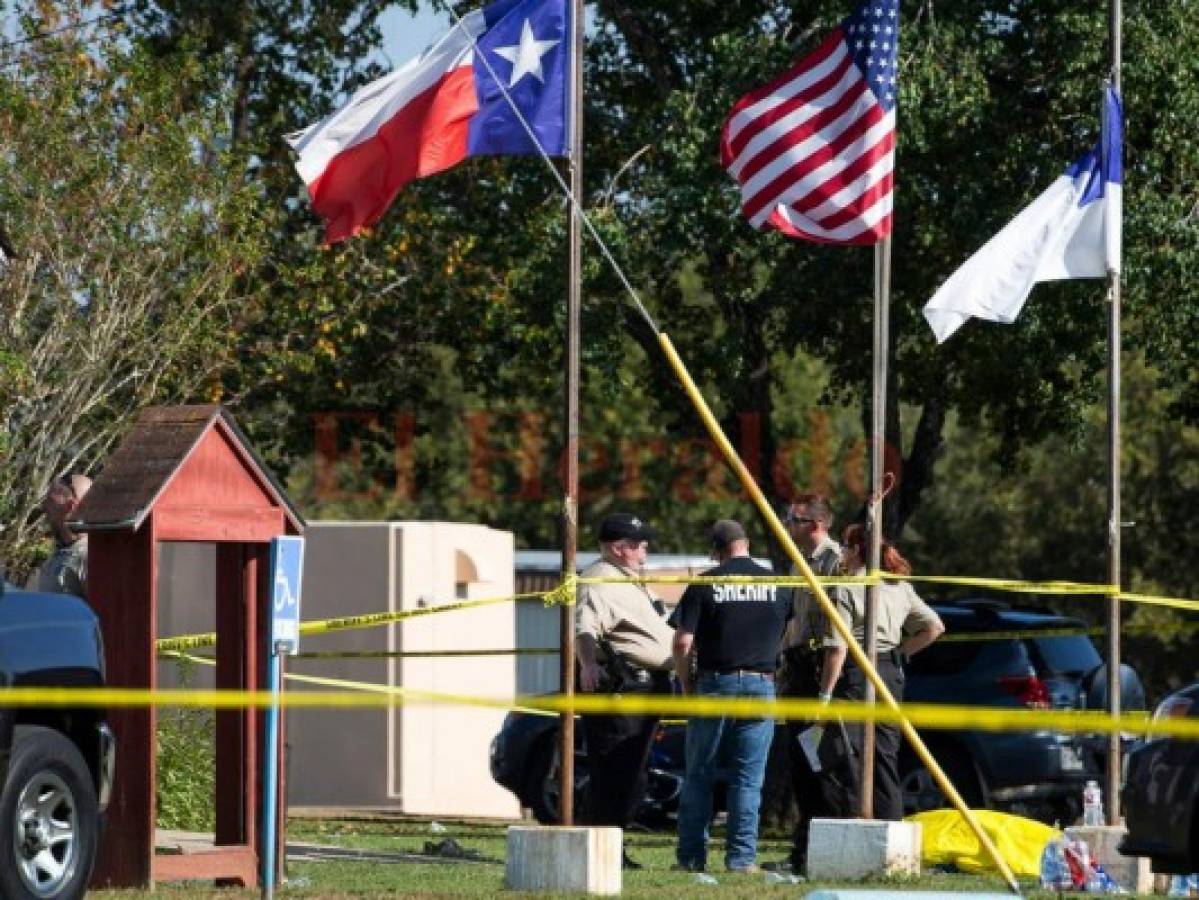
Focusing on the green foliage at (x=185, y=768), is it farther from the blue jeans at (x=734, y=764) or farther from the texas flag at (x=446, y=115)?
the texas flag at (x=446, y=115)

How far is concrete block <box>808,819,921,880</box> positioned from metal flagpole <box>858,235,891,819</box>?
23 centimetres

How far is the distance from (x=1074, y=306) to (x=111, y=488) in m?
10.3

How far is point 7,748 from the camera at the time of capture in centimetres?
947

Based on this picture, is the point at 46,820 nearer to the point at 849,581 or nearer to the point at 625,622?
the point at 849,581

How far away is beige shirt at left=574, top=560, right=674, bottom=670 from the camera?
47.1ft

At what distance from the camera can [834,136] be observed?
13758mm

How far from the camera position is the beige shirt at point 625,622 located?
14.3 m

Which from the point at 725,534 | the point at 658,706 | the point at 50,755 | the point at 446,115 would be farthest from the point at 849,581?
the point at 658,706

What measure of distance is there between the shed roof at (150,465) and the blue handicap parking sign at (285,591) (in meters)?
0.73

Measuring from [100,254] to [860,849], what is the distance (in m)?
9.89

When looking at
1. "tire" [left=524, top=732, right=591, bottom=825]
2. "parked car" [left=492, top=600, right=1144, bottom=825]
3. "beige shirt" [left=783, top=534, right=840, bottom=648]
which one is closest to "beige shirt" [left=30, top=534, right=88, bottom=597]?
"beige shirt" [left=783, top=534, right=840, bottom=648]

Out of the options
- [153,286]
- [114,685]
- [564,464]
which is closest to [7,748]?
[114,685]

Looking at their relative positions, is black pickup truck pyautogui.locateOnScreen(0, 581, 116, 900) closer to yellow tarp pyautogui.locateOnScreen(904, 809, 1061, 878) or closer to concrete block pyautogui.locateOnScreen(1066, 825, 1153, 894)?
yellow tarp pyautogui.locateOnScreen(904, 809, 1061, 878)

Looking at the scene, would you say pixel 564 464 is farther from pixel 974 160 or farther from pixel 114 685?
pixel 974 160
